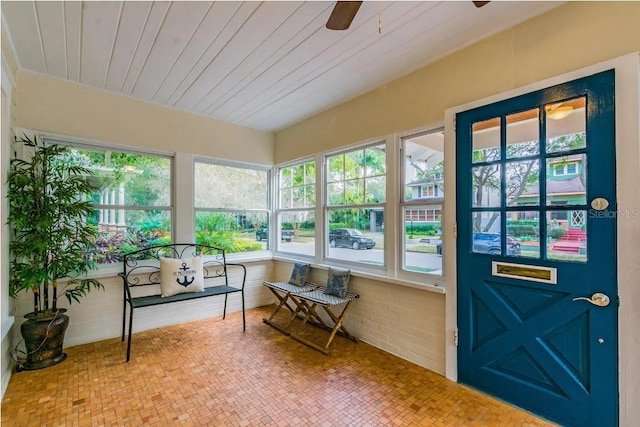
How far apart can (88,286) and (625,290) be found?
160 inches

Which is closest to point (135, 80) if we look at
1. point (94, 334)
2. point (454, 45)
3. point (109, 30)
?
point (109, 30)

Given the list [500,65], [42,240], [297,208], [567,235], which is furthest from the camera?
[297,208]

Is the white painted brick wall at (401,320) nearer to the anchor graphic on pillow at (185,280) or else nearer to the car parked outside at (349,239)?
the car parked outside at (349,239)

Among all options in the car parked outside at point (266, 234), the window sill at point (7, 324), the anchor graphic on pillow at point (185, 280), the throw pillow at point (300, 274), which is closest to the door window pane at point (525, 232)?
the throw pillow at point (300, 274)

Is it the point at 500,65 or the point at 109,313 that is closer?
the point at 500,65

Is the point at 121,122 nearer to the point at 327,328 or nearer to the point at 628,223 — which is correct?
the point at 327,328

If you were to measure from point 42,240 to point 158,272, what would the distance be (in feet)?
3.87

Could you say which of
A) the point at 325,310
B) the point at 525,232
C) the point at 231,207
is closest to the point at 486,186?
the point at 525,232

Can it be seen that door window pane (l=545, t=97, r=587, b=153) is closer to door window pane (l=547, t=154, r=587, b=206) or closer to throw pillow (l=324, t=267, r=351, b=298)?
door window pane (l=547, t=154, r=587, b=206)

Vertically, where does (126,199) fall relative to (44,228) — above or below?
above

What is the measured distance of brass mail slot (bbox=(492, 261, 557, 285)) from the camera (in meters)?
1.89

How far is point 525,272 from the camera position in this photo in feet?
6.55

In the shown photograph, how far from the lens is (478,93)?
2244 mm

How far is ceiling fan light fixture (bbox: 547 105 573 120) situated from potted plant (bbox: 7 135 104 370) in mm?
3770
